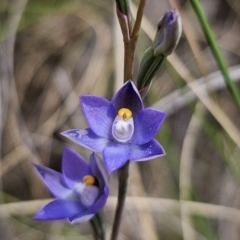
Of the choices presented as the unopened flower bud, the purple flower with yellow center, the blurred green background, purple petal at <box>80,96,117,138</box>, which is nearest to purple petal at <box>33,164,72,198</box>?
the purple flower with yellow center

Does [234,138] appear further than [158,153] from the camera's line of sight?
Yes

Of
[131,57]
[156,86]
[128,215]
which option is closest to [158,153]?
[131,57]

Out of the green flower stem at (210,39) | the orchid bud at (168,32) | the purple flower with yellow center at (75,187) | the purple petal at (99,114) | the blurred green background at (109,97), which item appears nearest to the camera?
the orchid bud at (168,32)

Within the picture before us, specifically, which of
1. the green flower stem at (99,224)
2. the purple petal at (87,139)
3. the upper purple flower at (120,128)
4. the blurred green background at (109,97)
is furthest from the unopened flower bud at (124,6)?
the blurred green background at (109,97)

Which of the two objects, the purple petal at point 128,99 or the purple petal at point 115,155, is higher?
the purple petal at point 128,99

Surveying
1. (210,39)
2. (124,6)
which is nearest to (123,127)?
(124,6)

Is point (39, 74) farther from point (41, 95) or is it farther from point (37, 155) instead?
point (37, 155)

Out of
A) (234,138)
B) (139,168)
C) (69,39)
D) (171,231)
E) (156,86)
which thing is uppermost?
(69,39)

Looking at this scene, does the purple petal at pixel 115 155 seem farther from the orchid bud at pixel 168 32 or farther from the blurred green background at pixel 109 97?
the blurred green background at pixel 109 97
